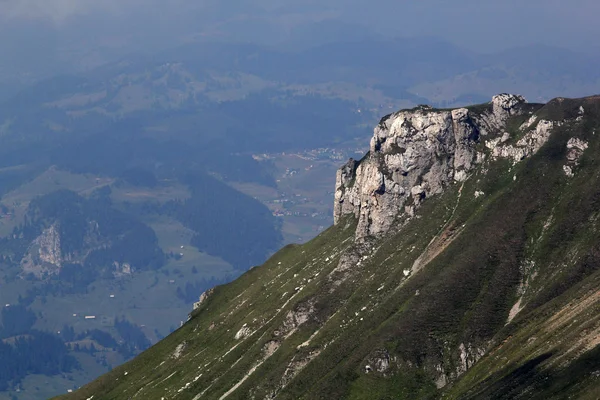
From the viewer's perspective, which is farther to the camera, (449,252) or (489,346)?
(449,252)

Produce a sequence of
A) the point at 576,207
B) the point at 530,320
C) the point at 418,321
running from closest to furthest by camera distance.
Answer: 1. the point at 530,320
2. the point at 418,321
3. the point at 576,207

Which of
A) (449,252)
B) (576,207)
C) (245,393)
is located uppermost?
(576,207)

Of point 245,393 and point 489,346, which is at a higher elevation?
point 489,346

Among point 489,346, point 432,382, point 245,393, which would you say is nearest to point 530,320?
point 489,346

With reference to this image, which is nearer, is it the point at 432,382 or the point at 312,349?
the point at 432,382

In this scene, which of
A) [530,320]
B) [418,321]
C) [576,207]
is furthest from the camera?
[576,207]

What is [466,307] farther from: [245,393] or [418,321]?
[245,393]

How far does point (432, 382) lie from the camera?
16162 centimetres

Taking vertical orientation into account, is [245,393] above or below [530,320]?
below

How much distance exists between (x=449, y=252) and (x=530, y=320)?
34579 millimetres

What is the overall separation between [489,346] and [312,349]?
39.9 metres

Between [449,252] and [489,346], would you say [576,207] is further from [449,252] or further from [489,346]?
[489,346]

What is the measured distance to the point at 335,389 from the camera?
168 metres

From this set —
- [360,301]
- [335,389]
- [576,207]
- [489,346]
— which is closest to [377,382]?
[335,389]
